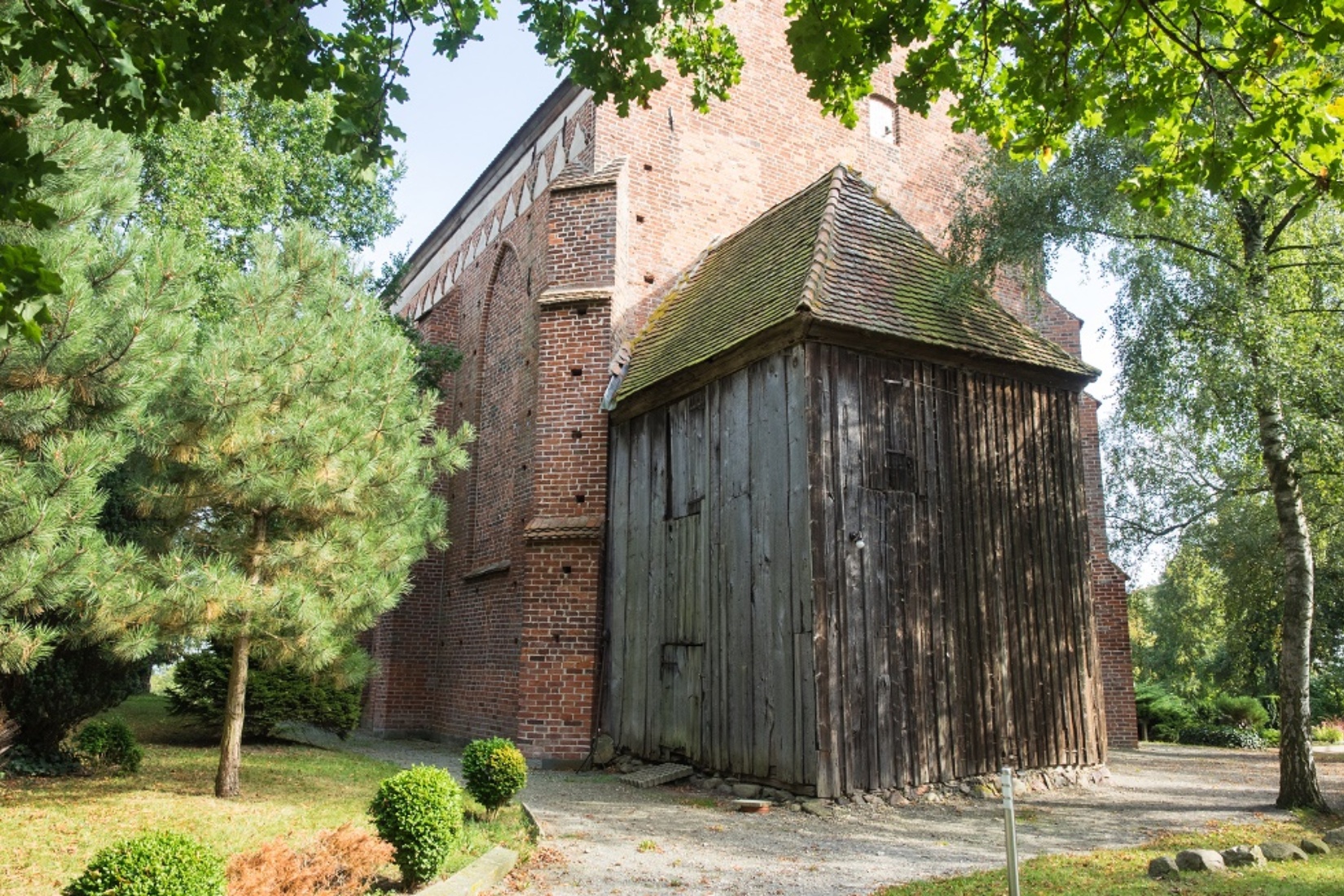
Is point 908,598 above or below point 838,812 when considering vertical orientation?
above

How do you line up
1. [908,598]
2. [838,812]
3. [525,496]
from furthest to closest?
1. [525,496]
2. [908,598]
3. [838,812]

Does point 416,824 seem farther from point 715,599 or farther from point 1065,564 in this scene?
point 1065,564

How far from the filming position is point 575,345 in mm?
13828

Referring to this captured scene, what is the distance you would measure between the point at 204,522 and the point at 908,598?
7213 millimetres

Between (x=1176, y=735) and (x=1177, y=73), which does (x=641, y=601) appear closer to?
(x=1177, y=73)

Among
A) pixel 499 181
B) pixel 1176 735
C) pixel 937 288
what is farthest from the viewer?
pixel 1176 735

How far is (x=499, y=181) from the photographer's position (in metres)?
18.7

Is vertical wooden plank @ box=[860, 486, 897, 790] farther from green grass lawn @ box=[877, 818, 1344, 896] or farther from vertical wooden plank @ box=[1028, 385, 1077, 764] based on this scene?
vertical wooden plank @ box=[1028, 385, 1077, 764]

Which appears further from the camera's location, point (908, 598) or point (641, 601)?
point (641, 601)

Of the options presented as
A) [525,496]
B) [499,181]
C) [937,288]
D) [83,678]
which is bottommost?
[83,678]

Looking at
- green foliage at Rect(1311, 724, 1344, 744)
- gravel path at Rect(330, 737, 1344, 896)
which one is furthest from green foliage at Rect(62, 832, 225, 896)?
green foliage at Rect(1311, 724, 1344, 744)

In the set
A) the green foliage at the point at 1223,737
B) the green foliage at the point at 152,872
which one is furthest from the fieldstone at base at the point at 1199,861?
the green foliage at the point at 1223,737

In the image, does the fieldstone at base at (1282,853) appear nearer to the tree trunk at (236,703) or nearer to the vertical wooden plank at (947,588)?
the vertical wooden plank at (947,588)

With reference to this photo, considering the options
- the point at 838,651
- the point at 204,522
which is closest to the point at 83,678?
the point at 204,522
